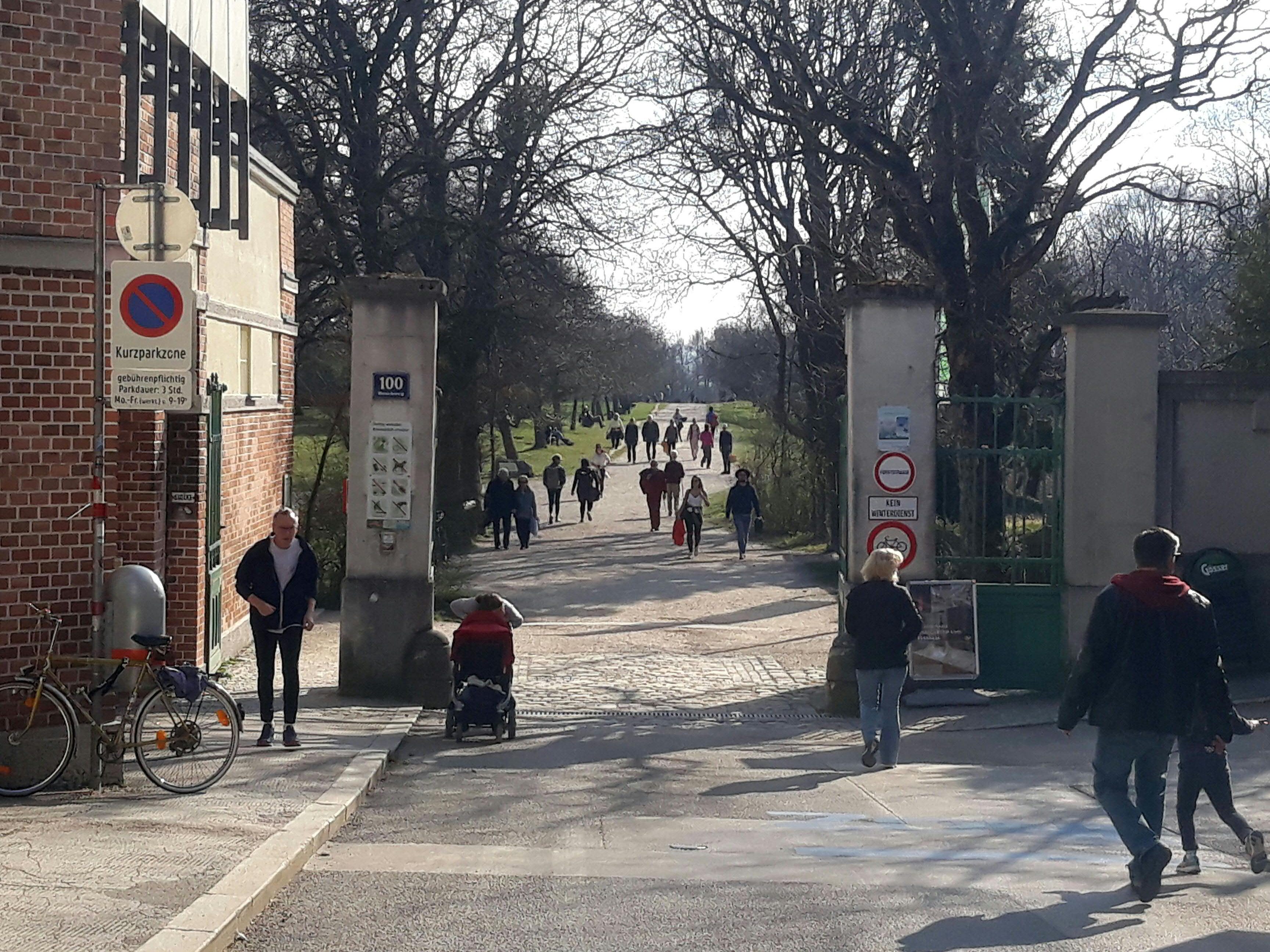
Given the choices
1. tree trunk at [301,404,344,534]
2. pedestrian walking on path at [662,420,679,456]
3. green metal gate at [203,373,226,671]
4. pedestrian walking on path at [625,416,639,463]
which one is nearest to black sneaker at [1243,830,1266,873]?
green metal gate at [203,373,226,671]

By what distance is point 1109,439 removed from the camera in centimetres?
1295

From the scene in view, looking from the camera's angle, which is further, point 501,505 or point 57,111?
point 501,505

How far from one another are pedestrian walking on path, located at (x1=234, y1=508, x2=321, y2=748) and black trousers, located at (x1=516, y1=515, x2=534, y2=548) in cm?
1788

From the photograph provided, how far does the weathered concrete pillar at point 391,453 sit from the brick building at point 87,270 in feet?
4.40

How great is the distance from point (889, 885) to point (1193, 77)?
12.2m

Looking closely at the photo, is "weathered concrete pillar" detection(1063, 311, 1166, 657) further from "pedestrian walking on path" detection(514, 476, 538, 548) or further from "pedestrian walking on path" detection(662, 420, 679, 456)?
"pedestrian walking on path" detection(662, 420, 679, 456)

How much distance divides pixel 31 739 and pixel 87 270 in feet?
9.61

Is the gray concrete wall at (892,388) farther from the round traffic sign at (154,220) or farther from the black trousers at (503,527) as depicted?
the black trousers at (503,527)

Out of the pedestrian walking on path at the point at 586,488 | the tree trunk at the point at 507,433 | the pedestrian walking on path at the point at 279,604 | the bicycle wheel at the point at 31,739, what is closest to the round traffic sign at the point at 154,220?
the pedestrian walking on path at the point at 279,604

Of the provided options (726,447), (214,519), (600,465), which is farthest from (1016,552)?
(726,447)

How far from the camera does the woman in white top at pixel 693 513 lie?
27172 millimetres

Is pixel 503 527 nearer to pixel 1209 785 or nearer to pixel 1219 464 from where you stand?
pixel 1219 464

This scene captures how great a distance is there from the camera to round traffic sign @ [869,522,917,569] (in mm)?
12961

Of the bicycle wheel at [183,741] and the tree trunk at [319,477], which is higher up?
the tree trunk at [319,477]
